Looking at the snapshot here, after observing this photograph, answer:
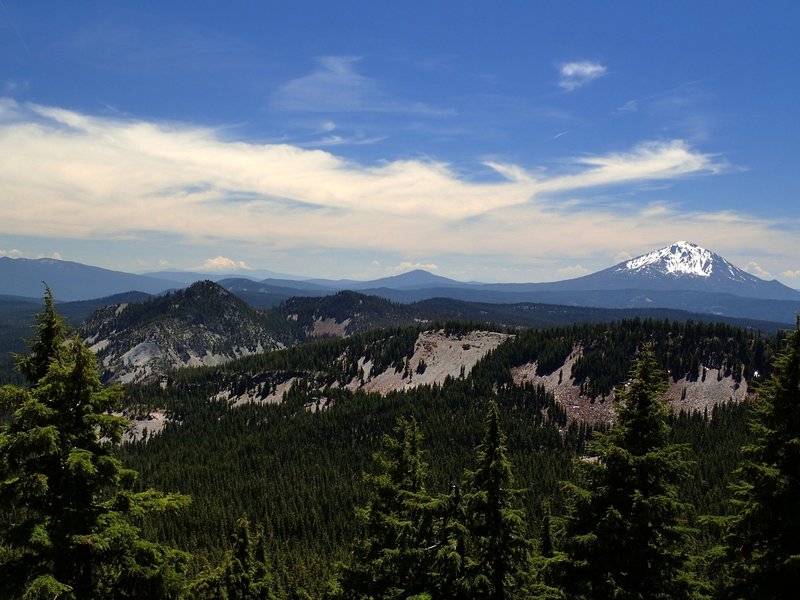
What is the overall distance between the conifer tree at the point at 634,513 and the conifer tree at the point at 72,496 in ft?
49.3

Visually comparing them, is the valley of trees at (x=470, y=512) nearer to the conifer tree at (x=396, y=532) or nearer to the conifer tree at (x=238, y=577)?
the conifer tree at (x=396, y=532)

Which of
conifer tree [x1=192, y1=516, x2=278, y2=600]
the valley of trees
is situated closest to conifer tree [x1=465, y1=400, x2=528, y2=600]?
the valley of trees

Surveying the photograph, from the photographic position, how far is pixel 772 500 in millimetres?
18000

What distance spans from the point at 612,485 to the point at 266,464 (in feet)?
564

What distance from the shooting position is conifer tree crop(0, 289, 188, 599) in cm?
1498

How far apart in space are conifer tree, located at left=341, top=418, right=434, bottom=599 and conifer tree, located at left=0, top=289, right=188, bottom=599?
10.3 metres

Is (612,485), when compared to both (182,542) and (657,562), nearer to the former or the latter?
(657,562)

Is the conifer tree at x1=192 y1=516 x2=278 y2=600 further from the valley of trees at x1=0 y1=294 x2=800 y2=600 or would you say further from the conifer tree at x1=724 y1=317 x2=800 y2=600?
the conifer tree at x1=724 y1=317 x2=800 y2=600

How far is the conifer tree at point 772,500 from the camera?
693 inches

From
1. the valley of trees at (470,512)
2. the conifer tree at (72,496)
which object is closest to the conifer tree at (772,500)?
the valley of trees at (470,512)

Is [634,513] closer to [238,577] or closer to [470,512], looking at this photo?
[470,512]

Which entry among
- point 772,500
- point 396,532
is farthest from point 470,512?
point 772,500

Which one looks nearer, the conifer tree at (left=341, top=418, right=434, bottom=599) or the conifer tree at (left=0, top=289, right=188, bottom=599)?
the conifer tree at (left=0, top=289, right=188, bottom=599)

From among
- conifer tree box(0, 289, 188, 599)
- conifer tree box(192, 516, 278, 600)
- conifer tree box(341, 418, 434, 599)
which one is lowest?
conifer tree box(192, 516, 278, 600)
